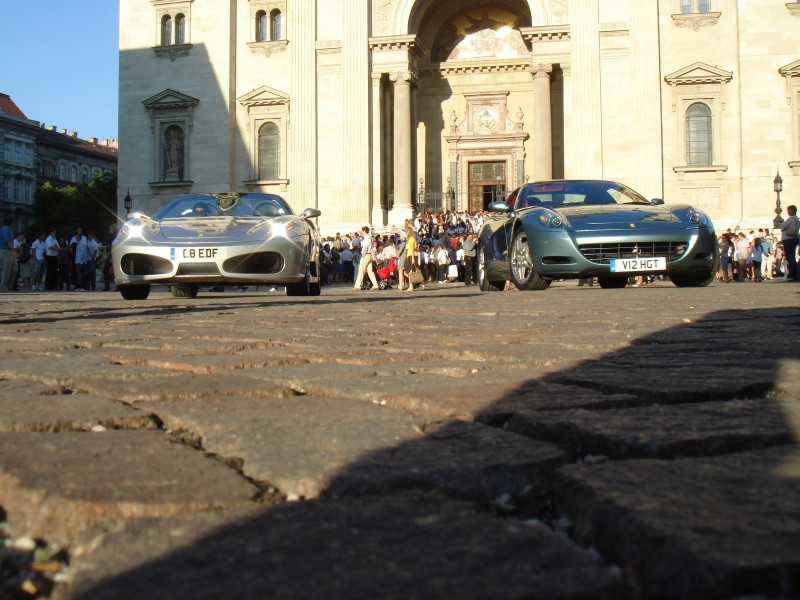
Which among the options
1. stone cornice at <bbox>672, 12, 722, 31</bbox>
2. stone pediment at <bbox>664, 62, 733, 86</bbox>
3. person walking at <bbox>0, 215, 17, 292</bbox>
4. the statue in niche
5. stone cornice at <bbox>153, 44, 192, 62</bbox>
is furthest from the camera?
the statue in niche

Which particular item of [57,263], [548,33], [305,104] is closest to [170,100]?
[305,104]

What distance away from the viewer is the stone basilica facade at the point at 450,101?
32906 mm

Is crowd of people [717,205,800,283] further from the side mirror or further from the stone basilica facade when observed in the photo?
the side mirror

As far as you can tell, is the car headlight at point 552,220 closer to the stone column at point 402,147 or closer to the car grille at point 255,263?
the car grille at point 255,263

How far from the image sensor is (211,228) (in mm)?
10969

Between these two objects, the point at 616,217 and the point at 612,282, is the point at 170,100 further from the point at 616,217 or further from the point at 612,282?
the point at 616,217

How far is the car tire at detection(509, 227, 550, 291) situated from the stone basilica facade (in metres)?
22.0

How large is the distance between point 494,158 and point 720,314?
33.7 m

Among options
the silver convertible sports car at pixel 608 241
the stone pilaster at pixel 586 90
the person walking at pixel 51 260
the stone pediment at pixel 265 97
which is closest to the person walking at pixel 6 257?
the person walking at pixel 51 260

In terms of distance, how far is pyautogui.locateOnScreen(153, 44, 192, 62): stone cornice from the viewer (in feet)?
120

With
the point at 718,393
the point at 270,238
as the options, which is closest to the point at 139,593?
the point at 718,393

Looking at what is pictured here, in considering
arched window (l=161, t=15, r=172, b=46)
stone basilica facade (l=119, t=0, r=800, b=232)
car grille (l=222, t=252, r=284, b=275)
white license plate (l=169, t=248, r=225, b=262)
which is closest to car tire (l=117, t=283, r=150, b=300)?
white license plate (l=169, t=248, r=225, b=262)

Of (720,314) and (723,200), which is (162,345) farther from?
(723,200)

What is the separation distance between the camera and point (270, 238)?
10.9 m
